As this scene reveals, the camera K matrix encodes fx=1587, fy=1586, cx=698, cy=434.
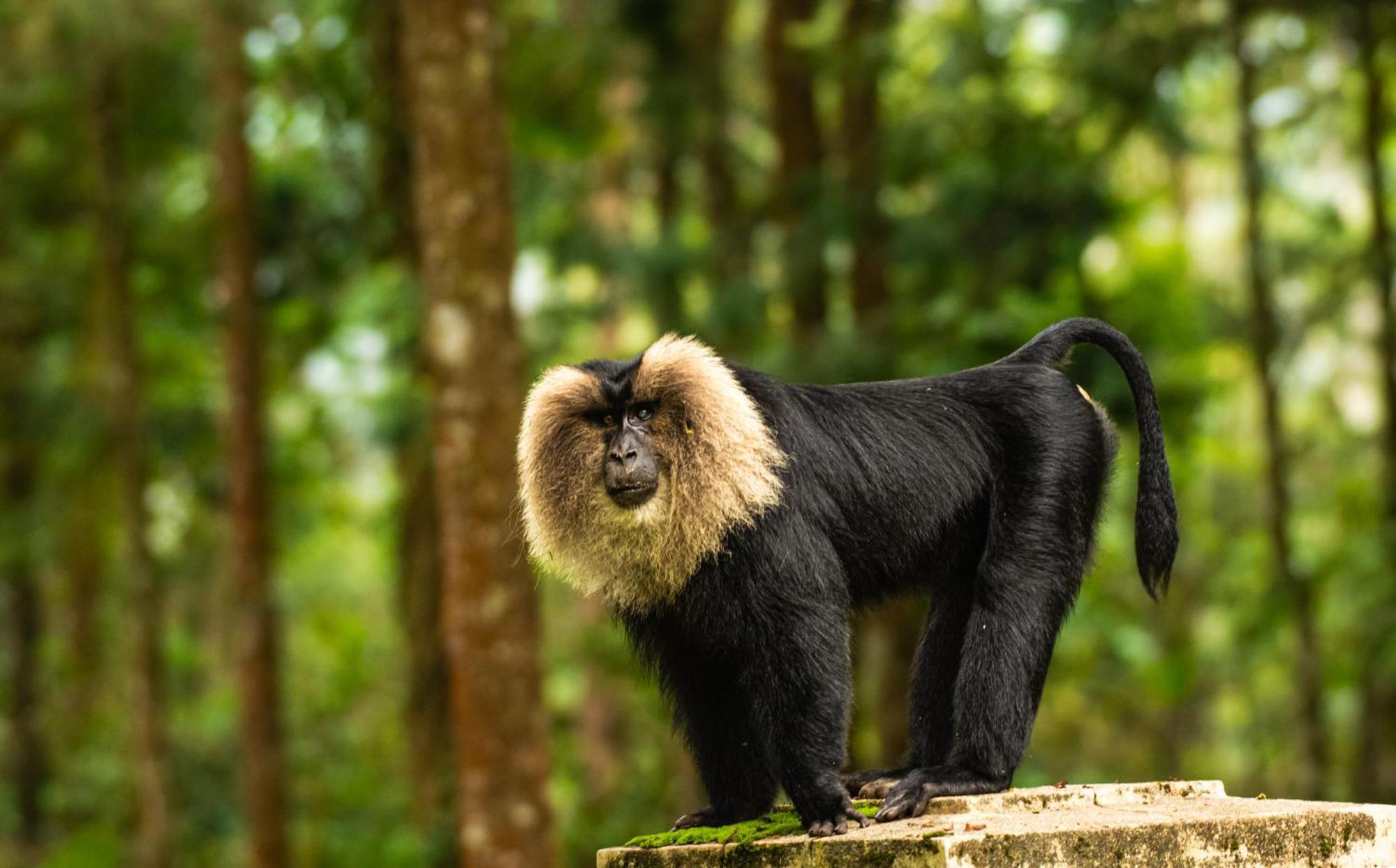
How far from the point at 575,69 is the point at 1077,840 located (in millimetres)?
9279

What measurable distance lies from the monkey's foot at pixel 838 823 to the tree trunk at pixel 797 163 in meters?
8.29

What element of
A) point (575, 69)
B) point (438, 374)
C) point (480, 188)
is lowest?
point (438, 374)

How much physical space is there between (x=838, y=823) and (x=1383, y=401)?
9.93 m

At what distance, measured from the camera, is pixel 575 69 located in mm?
12086

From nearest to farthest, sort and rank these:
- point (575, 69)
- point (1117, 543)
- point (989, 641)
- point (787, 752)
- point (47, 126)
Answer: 1. point (787, 752)
2. point (989, 641)
3. point (1117, 543)
4. point (575, 69)
5. point (47, 126)

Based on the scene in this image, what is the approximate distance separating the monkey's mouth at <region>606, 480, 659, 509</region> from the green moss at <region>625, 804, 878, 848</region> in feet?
3.03

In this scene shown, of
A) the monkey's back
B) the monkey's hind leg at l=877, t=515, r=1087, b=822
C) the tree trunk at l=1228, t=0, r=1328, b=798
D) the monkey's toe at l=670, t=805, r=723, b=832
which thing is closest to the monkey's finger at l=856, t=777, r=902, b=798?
the monkey's hind leg at l=877, t=515, r=1087, b=822

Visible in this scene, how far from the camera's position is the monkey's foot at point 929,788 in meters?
4.17

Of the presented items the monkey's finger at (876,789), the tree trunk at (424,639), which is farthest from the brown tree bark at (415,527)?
the monkey's finger at (876,789)

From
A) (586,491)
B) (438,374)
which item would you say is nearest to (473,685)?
(438,374)

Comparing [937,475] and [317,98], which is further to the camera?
[317,98]

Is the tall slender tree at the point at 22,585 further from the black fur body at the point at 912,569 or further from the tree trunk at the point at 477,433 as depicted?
the black fur body at the point at 912,569

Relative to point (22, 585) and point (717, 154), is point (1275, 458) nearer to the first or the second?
point (717, 154)

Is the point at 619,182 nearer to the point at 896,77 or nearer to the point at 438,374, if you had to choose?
the point at 896,77
